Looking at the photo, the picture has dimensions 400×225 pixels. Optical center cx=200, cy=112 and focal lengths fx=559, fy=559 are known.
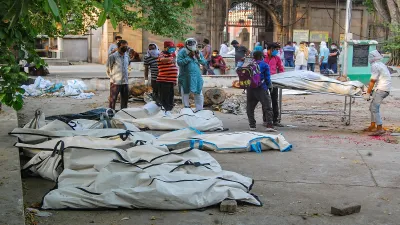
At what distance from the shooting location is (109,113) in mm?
9680

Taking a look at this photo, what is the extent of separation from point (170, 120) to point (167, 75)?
227 centimetres

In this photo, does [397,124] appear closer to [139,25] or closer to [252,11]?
[139,25]

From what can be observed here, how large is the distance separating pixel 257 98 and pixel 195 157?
400cm

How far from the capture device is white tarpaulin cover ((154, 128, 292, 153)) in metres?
8.21

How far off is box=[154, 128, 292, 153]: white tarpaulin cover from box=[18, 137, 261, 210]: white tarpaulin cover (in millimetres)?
1618

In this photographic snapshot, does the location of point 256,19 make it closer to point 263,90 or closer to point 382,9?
point 382,9

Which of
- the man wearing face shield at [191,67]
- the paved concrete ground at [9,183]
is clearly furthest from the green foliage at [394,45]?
the paved concrete ground at [9,183]

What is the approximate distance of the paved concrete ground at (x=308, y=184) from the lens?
17.3 ft

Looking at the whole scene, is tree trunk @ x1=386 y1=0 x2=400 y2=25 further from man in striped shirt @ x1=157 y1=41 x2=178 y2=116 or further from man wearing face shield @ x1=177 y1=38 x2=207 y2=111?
man wearing face shield @ x1=177 y1=38 x2=207 y2=111

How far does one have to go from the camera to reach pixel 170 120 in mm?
10000

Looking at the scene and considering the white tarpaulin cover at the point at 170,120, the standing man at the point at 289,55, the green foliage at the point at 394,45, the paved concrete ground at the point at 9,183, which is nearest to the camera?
the paved concrete ground at the point at 9,183

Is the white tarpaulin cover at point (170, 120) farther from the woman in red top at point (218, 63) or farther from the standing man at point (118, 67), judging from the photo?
the woman in red top at point (218, 63)

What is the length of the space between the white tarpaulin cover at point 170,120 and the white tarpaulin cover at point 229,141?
4.36ft

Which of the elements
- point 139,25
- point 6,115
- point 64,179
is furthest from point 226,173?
point 139,25
